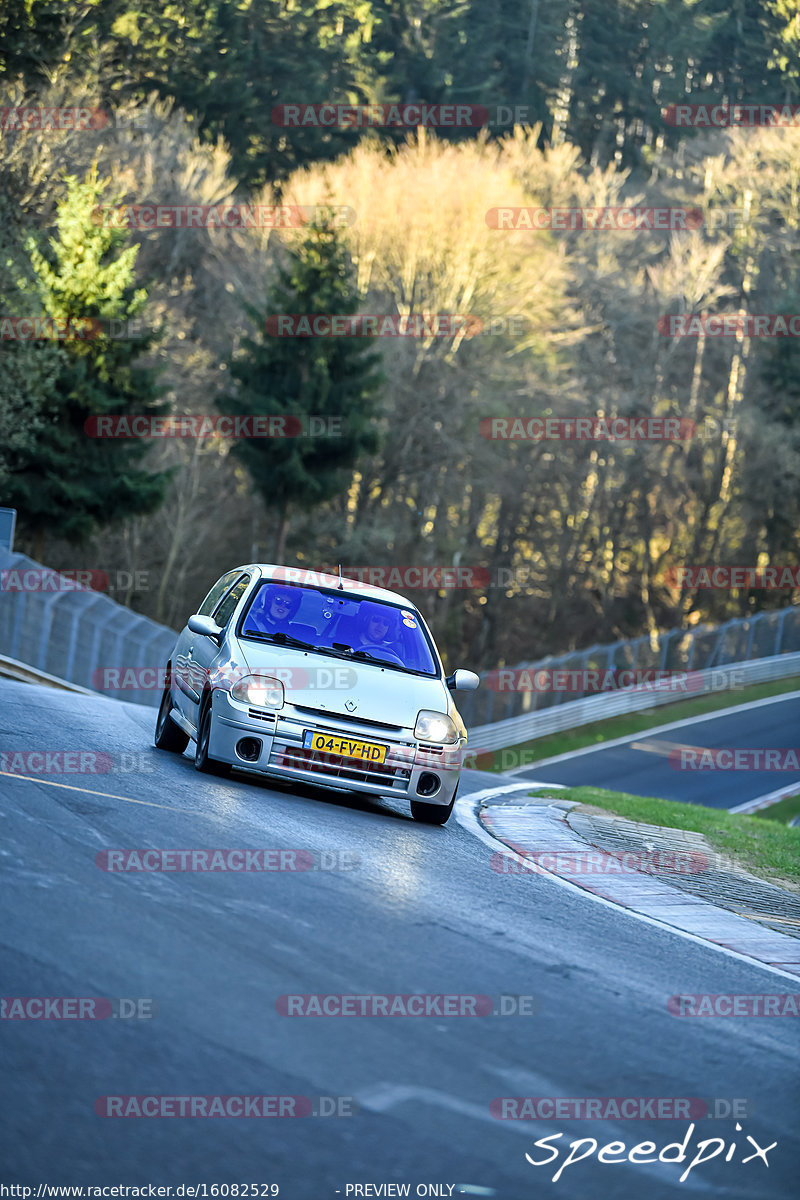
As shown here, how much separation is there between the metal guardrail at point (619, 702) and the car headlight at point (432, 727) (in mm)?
27019

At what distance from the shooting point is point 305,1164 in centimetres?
416

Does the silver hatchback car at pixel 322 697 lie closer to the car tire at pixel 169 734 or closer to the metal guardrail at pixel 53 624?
the car tire at pixel 169 734

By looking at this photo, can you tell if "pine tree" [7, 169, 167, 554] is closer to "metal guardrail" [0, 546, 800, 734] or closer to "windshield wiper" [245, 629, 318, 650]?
"metal guardrail" [0, 546, 800, 734]

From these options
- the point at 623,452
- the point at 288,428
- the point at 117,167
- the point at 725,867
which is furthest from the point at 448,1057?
the point at 623,452

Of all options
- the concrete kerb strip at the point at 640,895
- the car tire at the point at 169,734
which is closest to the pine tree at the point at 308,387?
the car tire at the point at 169,734

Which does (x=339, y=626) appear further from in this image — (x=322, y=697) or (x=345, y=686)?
(x=322, y=697)

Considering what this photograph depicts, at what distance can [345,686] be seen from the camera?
10742 mm

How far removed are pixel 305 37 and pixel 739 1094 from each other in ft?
198

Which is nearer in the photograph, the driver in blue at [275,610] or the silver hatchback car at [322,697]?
the silver hatchback car at [322,697]

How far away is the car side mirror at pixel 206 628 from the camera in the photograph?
11.4 metres

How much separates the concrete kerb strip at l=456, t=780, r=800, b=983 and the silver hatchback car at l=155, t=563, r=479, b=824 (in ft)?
2.92

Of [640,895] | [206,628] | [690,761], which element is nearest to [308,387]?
[690,761]

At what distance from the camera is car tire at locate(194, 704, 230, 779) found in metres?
10.9

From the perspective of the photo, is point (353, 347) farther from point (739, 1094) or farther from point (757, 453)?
point (739, 1094)
